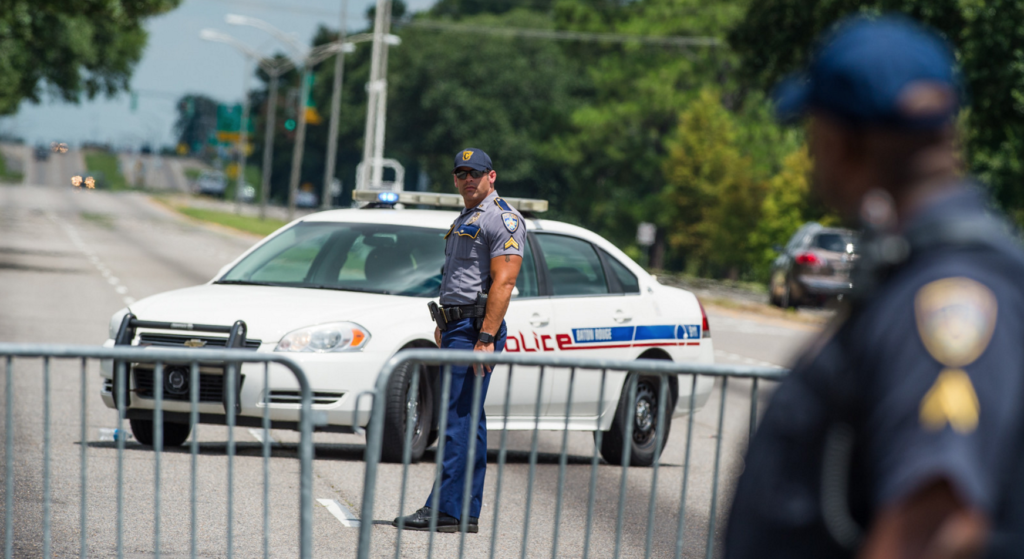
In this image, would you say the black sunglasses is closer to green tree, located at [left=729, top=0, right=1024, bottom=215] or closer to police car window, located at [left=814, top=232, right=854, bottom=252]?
green tree, located at [left=729, top=0, right=1024, bottom=215]

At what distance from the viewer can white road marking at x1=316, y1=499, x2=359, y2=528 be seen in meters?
6.52

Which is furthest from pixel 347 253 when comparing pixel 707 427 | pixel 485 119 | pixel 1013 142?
pixel 485 119

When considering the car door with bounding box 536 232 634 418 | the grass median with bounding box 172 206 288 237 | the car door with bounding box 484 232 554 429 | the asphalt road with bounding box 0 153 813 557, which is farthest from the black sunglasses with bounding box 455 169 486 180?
the grass median with bounding box 172 206 288 237

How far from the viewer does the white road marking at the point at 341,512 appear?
21.4 feet

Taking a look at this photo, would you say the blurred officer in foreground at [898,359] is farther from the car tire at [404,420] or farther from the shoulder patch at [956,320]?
the car tire at [404,420]

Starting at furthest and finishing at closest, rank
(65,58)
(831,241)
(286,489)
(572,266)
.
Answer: (65,58) → (831,241) → (572,266) → (286,489)

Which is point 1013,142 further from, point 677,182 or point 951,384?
point 951,384

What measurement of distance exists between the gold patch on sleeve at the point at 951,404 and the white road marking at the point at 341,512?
203 inches

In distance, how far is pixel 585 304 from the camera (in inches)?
341

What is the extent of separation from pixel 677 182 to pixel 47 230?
24.9m

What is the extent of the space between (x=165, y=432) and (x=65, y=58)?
138 ft

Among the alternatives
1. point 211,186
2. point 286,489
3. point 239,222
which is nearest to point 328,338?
point 286,489

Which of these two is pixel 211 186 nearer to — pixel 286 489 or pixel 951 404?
pixel 286 489

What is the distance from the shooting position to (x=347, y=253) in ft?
28.8
